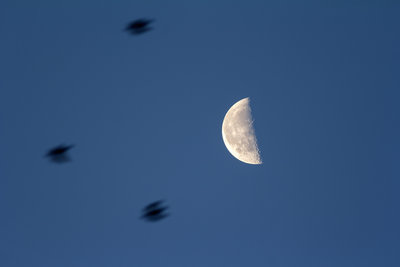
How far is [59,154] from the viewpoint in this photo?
20.0m

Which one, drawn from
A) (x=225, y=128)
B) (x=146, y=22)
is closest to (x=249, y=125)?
(x=225, y=128)

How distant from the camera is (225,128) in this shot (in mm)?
35219

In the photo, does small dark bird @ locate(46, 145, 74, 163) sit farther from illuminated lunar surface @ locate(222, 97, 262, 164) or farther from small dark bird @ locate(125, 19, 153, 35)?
illuminated lunar surface @ locate(222, 97, 262, 164)

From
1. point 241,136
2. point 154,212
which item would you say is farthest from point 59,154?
point 241,136

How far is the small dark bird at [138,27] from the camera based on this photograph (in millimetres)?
18109

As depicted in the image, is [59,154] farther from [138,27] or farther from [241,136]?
[241,136]

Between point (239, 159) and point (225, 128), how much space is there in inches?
Result: 78.0

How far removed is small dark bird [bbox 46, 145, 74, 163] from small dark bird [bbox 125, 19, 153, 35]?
470 cm

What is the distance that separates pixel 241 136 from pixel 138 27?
16689mm

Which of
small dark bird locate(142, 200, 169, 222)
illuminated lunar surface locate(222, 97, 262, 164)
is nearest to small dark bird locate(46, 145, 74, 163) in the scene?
small dark bird locate(142, 200, 169, 222)

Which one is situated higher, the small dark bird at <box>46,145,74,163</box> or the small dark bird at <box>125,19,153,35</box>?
the small dark bird at <box>125,19,153,35</box>

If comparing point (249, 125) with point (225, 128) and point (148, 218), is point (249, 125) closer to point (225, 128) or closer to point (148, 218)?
point (225, 128)

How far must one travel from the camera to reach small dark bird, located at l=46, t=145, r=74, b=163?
774 inches

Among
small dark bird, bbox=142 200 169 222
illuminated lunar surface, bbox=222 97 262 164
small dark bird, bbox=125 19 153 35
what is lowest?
→ small dark bird, bbox=142 200 169 222
